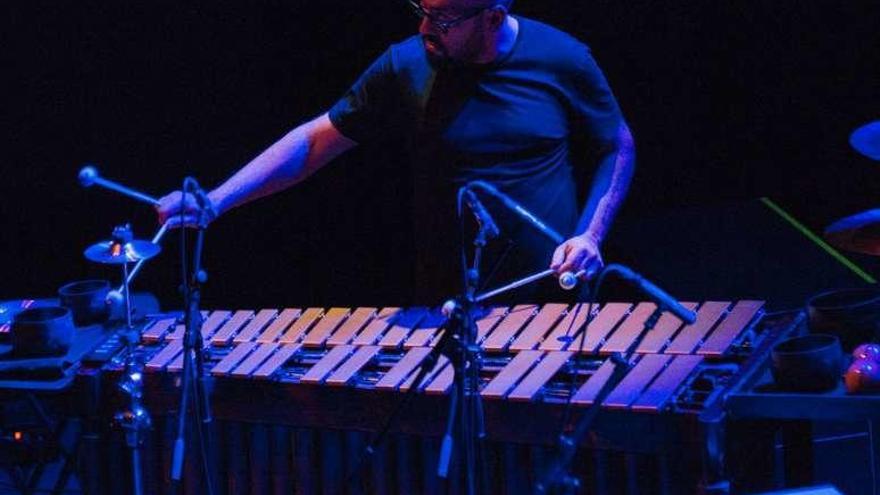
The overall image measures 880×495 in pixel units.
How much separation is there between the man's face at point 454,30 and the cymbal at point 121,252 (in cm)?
108

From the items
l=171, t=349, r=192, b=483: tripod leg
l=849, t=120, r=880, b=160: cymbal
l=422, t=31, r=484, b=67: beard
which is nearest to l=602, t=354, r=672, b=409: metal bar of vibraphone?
l=849, t=120, r=880, b=160: cymbal

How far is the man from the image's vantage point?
146 inches

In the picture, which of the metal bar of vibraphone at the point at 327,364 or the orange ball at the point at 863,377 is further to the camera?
the metal bar of vibraphone at the point at 327,364

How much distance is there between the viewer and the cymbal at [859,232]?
2703mm

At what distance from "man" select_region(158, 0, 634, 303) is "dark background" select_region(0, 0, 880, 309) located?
1175 mm

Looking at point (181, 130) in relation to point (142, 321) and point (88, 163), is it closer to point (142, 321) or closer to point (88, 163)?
point (88, 163)

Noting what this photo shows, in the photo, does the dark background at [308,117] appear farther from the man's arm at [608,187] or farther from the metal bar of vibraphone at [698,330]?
the metal bar of vibraphone at [698,330]

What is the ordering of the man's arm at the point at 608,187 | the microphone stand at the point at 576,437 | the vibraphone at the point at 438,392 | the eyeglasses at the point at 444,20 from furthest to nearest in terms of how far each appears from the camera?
the man's arm at the point at 608,187 < the eyeglasses at the point at 444,20 < the vibraphone at the point at 438,392 < the microphone stand at the point at 576,437

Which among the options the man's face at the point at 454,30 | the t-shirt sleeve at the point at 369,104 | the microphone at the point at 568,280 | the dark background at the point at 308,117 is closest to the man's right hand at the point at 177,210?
the t-shirt sleeve at the point at 369,104

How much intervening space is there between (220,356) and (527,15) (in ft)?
7.04

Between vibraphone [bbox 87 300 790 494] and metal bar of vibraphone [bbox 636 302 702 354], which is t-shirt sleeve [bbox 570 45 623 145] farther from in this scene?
metal bar of vibraphone [bbox 636 302 702 354]

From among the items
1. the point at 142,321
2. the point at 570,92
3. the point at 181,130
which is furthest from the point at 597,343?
the point at 181,130

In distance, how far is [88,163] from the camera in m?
6.15

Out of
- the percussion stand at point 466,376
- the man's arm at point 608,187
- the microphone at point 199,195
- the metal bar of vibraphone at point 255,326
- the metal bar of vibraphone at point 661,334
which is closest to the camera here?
the percussion stand at point 466,376
